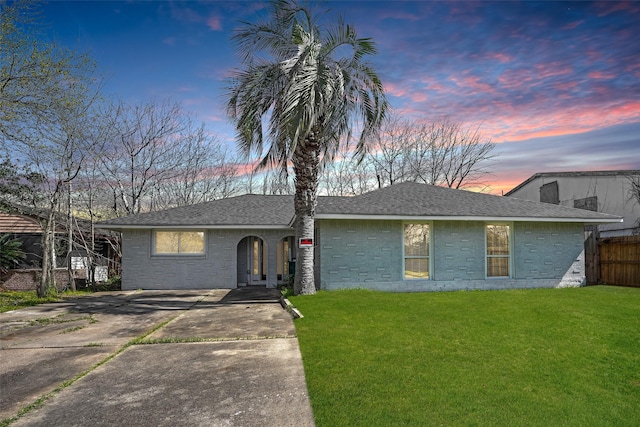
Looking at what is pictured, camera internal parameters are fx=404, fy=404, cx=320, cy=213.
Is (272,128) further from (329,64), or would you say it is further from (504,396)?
(504,396)

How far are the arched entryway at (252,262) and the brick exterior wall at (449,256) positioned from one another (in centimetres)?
504

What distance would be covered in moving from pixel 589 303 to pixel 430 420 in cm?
837

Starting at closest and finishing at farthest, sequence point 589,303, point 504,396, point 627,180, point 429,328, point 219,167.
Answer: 1. point 504,396
2. point 429,328
3. point 589,303
4. point 627,180
5. point 219,167

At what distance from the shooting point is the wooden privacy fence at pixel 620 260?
14.6m

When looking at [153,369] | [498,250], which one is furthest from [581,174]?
[153,369]

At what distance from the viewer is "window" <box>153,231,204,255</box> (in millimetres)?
16438

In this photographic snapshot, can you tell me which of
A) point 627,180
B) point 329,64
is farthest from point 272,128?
point 627,180

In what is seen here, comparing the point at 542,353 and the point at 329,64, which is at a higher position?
the point at 329,64

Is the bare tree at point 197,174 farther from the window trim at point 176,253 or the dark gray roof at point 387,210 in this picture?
the window trim at point 176,253

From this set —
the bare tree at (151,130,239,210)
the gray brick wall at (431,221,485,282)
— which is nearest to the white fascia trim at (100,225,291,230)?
the gray brick wall at (431,221,485,282)

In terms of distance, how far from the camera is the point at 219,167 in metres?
31.8

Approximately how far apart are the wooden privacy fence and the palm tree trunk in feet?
38.6

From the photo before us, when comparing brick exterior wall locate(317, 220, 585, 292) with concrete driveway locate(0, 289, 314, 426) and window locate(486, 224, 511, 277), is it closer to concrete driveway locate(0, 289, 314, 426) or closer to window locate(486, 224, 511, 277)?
window locate(486, 224, 511, 277)

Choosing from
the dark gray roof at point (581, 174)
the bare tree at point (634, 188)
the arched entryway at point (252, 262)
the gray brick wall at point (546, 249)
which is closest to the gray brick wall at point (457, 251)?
the gray brick wall at point (546, 249)
